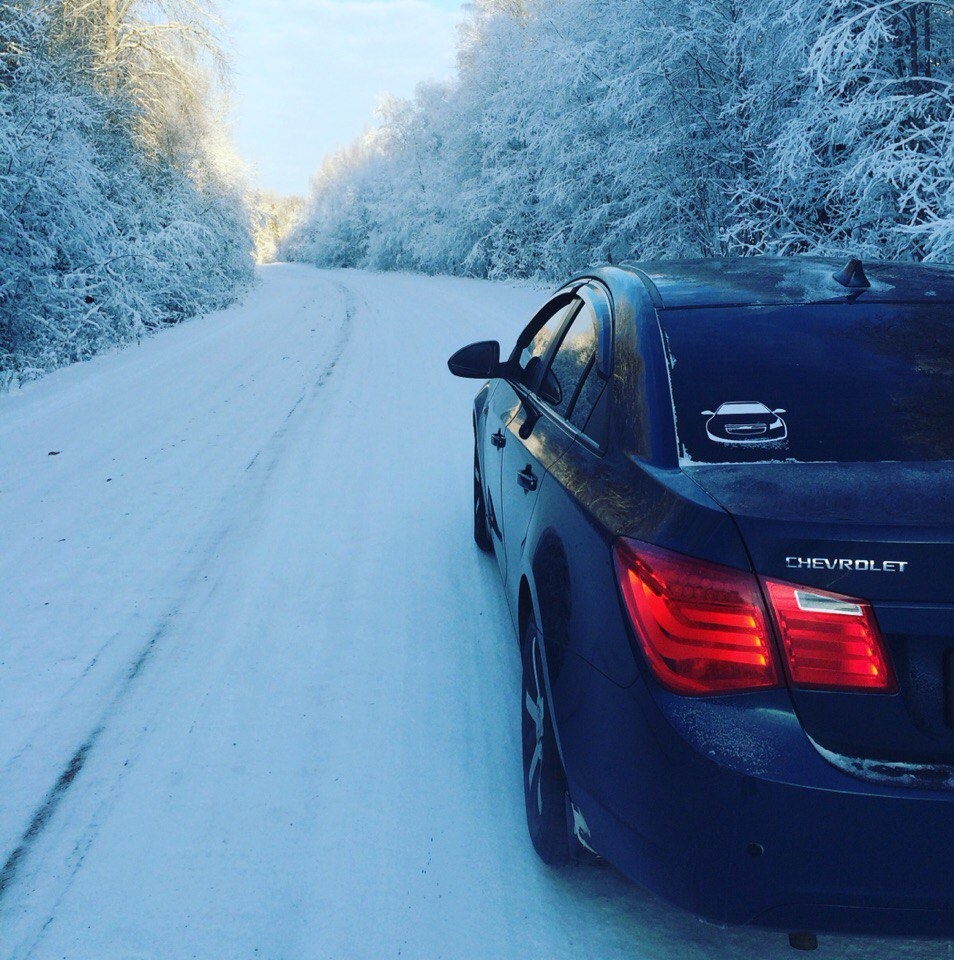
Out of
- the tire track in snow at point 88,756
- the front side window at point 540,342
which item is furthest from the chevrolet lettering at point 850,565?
the tire track in snow at point 88,756

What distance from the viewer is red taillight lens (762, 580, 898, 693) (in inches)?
65.2

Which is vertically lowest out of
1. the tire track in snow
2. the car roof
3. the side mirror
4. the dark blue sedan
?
the tire track in snow

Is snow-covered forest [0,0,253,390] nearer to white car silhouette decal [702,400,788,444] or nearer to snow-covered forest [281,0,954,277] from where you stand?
snow-covered forest [281,0,954,277]

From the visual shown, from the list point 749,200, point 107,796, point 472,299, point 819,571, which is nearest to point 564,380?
point 819,571

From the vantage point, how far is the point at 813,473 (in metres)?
1.92

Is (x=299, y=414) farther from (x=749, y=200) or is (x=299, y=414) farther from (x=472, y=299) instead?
(x=472, y=299)

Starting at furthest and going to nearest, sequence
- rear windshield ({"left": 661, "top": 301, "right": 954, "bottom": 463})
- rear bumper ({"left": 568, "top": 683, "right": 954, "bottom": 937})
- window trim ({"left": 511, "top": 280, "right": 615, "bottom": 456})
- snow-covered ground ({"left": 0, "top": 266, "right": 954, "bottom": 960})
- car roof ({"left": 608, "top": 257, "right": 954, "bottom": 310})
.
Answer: car roof ({"left": 608, "top": 257, "right": 954, "bottom": 310}) < window trim ({"left": 511, "top": 280, "right": 615, "bottom": 456}) < snow-covered ground ({"left": 0, "top": 266, "right": 954, "bottom": 960}) < rear windshield ({"left": 661, "top": 301, "right": 954, "bottom": 463}) < rear bumper ({"left": 568, "top": 683, "right": 954, "bottom": 937})

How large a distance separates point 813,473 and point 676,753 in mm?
686

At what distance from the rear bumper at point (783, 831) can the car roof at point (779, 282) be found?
1.41 m

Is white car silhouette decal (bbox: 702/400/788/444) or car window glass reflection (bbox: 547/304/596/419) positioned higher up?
car window glass reflection (bbox: 547/304/596/419)

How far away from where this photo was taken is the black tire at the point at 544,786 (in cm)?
244

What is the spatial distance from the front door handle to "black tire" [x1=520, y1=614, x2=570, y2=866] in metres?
0.50

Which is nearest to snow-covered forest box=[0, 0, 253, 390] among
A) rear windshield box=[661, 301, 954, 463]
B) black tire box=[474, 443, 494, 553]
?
black tire box=[474, 443, 494, 553]

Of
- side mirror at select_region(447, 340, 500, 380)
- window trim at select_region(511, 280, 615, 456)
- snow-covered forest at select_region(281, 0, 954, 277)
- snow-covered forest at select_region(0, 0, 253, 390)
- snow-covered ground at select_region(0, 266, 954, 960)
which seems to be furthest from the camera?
snow-covered forest at select_region(0, 0, 253, 390)
